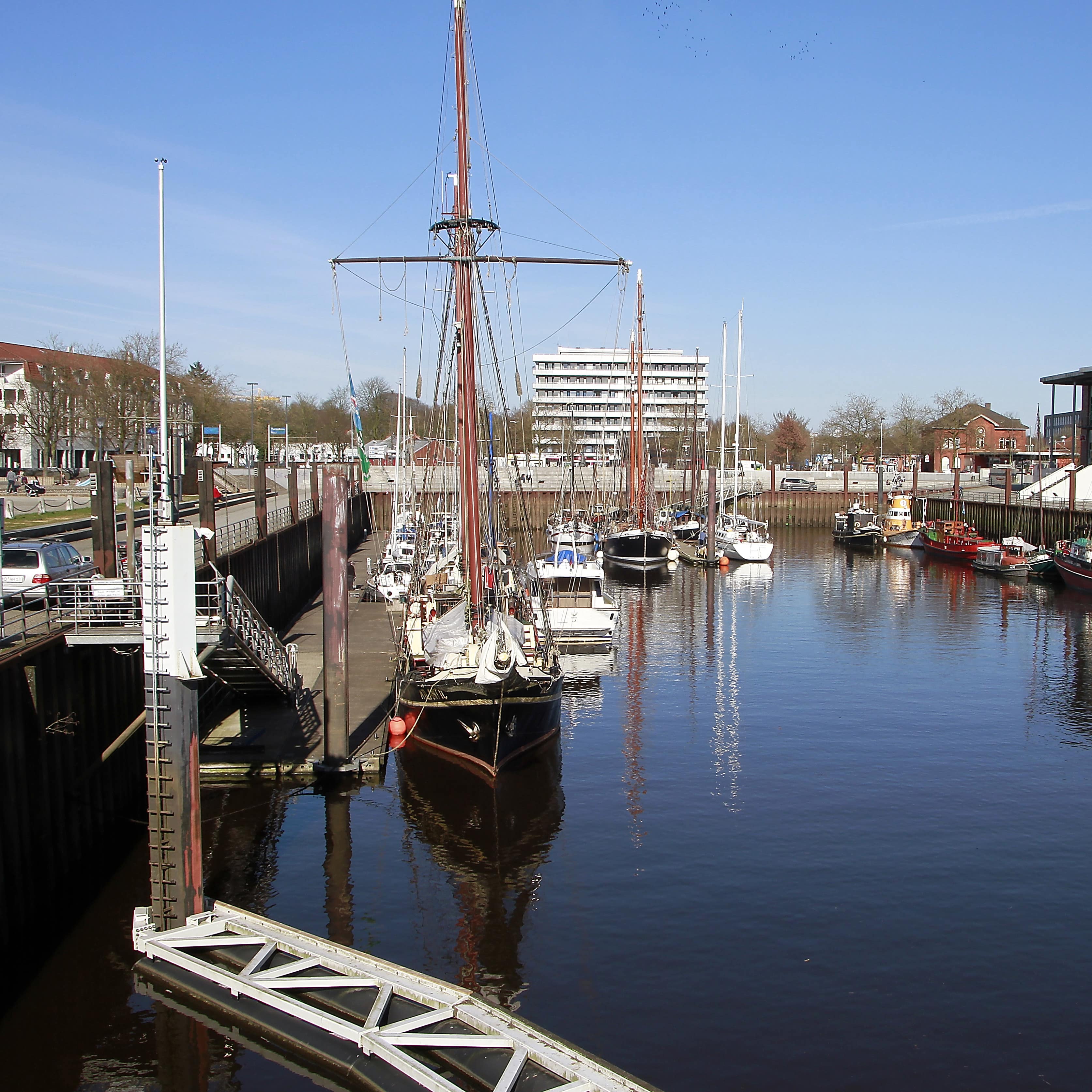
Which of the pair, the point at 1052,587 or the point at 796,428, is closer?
the point at 1052,587

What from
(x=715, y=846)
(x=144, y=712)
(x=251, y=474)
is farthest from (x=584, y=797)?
(x=251, y=474)

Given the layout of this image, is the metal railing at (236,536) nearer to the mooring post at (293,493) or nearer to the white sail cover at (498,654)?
the mooring post at (293,493)

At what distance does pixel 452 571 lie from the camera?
35.2 meters

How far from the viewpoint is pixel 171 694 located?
1445 centimetres

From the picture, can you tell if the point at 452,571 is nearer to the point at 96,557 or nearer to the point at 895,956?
the point at 96,557

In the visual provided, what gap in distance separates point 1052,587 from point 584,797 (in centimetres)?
4863

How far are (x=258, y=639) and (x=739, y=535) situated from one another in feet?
195

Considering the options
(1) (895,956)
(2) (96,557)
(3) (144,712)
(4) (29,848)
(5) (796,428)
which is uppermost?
(5) (796,428)

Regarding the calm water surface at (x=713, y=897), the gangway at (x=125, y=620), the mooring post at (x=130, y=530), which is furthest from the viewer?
the mooring post at (x=130, y=530)

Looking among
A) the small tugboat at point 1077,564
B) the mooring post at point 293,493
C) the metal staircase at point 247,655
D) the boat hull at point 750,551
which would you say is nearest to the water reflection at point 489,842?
the metal staircase at point 247,655

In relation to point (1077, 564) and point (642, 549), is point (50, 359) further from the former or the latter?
point (1077, 564)

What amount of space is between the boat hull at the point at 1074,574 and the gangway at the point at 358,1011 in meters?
54.0

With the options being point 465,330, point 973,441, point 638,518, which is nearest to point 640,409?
point 638,518

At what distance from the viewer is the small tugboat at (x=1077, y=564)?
189 feet
